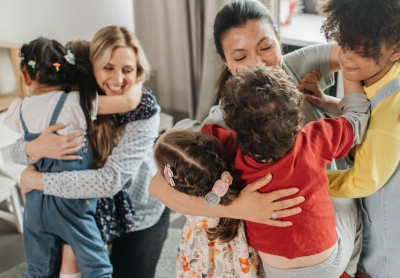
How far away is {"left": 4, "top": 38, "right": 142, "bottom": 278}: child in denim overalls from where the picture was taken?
4.40 feet

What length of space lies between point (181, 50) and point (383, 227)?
6.24 ft

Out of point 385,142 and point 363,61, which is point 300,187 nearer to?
point 385,142

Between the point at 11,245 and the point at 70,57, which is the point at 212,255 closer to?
the point at 70,57

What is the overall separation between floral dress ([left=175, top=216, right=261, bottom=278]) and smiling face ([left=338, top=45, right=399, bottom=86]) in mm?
556

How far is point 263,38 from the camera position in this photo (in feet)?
3.72

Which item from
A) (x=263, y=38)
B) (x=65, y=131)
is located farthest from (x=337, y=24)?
(x=65, y=131)

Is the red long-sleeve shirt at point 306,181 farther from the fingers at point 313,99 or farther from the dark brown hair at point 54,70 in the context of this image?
the dark brown hair at point 54,70

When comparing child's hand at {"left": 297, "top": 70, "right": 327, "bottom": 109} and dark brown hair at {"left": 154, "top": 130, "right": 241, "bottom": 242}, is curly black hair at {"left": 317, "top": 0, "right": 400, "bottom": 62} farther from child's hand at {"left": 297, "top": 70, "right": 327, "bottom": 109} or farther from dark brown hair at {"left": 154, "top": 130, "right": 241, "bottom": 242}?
dark brown hair at {"left": 154, "top": 130, "right": 241, "bottom": 242}

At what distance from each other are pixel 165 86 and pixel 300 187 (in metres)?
2.02

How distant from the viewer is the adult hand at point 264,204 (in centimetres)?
89

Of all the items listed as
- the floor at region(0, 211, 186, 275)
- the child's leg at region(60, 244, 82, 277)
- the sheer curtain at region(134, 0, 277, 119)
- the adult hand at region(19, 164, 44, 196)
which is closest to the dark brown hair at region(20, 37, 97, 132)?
the adult hand at region(19, 164, 44, 196)

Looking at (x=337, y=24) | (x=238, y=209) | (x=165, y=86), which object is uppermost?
(x=337, y=24)

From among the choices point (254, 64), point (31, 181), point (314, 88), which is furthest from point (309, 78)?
point (31, 181)

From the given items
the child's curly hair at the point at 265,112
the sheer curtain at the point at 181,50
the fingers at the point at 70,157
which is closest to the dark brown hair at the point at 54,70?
the fingers at the point at 70,157
